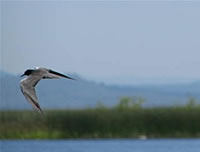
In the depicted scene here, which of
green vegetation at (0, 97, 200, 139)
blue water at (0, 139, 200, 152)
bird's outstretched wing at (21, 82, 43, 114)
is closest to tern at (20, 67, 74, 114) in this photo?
bird's outstretched wing at (21, 82, 43, 114)

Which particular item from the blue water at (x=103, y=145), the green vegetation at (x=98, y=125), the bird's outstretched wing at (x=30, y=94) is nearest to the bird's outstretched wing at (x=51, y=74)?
the bird's outstretched wing at (x=30, y=94)

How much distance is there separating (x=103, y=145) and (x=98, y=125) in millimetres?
603

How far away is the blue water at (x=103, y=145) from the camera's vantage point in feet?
57.3

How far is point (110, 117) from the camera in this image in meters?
19.4

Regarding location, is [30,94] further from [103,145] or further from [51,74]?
[103,145]

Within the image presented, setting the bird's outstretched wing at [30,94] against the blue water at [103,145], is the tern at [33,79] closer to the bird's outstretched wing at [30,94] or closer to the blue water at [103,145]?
the bird's outstretched wing at [30,94]

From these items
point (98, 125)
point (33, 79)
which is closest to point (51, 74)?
point (33, 79)

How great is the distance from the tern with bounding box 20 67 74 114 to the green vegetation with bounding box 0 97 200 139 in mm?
14651

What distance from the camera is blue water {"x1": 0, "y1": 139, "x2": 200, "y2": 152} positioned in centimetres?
1747

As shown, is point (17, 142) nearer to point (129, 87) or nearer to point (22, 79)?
point (22, 79)

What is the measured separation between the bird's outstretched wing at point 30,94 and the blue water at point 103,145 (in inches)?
502

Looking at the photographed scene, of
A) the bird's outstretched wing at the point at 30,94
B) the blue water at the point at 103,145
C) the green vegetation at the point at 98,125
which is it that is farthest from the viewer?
the green vegetation at the point at 98,125

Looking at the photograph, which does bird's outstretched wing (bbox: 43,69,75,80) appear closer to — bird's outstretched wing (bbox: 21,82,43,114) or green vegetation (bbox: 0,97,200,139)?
bird's outstretched wing (bbox: 21,82,43,114)

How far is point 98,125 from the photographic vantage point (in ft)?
62.9
